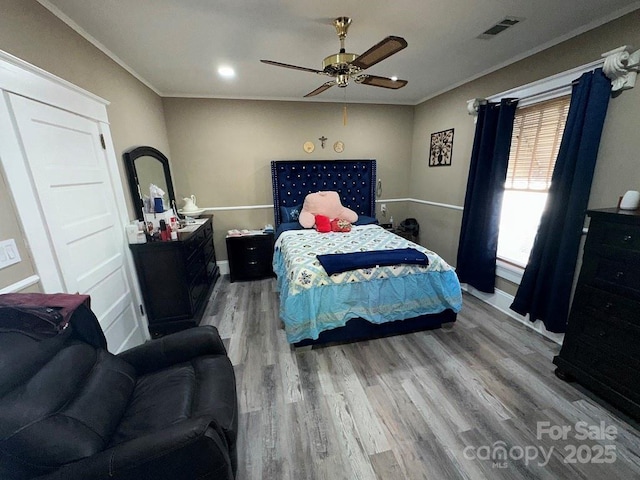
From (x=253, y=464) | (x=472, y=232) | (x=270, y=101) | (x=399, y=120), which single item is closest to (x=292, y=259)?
(x=253, y=464)

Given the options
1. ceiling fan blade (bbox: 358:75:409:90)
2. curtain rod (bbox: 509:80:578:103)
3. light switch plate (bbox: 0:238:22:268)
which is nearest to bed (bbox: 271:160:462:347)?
ceiling fan blade (bbox: 358:75:409:90)

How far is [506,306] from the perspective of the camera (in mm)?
2814

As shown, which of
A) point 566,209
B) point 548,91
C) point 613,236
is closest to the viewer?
point 613,236

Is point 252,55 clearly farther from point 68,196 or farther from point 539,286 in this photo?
point 539,286

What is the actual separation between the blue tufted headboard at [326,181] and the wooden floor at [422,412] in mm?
2241

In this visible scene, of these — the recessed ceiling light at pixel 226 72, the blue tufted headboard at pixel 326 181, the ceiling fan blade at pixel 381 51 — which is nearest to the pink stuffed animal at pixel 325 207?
the blue tufted headboard at pixel 326 181

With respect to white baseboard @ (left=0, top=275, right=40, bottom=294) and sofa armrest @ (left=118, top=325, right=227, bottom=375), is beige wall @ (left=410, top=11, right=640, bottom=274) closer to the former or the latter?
sofa armrest @ (left=118, top=325, right=227, bottom=375)

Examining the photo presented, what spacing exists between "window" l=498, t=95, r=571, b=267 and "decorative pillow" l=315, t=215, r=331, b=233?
6.57ft

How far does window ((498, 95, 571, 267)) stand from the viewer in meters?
2.34

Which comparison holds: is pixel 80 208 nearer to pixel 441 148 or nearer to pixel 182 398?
pixel 182 398

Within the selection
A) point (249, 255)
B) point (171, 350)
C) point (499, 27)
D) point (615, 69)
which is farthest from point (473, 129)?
point (171, 350)

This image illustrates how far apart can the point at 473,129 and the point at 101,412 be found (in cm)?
404

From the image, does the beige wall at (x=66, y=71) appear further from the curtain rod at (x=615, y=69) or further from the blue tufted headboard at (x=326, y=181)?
the curtain rod at (x=615, y=69)

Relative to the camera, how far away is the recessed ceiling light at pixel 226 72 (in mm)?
2691
